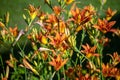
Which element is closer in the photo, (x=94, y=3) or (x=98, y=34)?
(x=98, y=34)

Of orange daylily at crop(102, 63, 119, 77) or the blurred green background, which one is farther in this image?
the blurred green background

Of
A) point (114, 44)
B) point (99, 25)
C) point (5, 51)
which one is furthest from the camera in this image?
point (5, 51)

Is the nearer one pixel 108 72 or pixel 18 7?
pixel 108 72

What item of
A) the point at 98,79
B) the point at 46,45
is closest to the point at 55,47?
the point at 46,45

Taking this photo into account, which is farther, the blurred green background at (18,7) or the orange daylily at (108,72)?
the blurred green background at (18,7)

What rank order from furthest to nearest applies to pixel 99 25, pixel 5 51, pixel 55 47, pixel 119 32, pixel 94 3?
pixel 94 3 < pixel 5 51 < pixel 119 32 < pixel 99 25 < pixel 55 47

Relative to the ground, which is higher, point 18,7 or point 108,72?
point 18,7

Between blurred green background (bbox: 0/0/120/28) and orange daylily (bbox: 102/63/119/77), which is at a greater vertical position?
blurred green background (bbox: 0/0/120/28)

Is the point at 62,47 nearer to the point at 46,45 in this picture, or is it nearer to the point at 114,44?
the point at 46,45

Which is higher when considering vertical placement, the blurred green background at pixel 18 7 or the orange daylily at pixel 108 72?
→ the blurred green background at pixel 18 7

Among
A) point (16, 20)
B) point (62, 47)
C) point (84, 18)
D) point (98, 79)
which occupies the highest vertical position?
point (16, 20)

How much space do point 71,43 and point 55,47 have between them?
4.1 inches

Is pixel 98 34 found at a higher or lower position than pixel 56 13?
lower

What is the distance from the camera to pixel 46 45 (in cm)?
174
